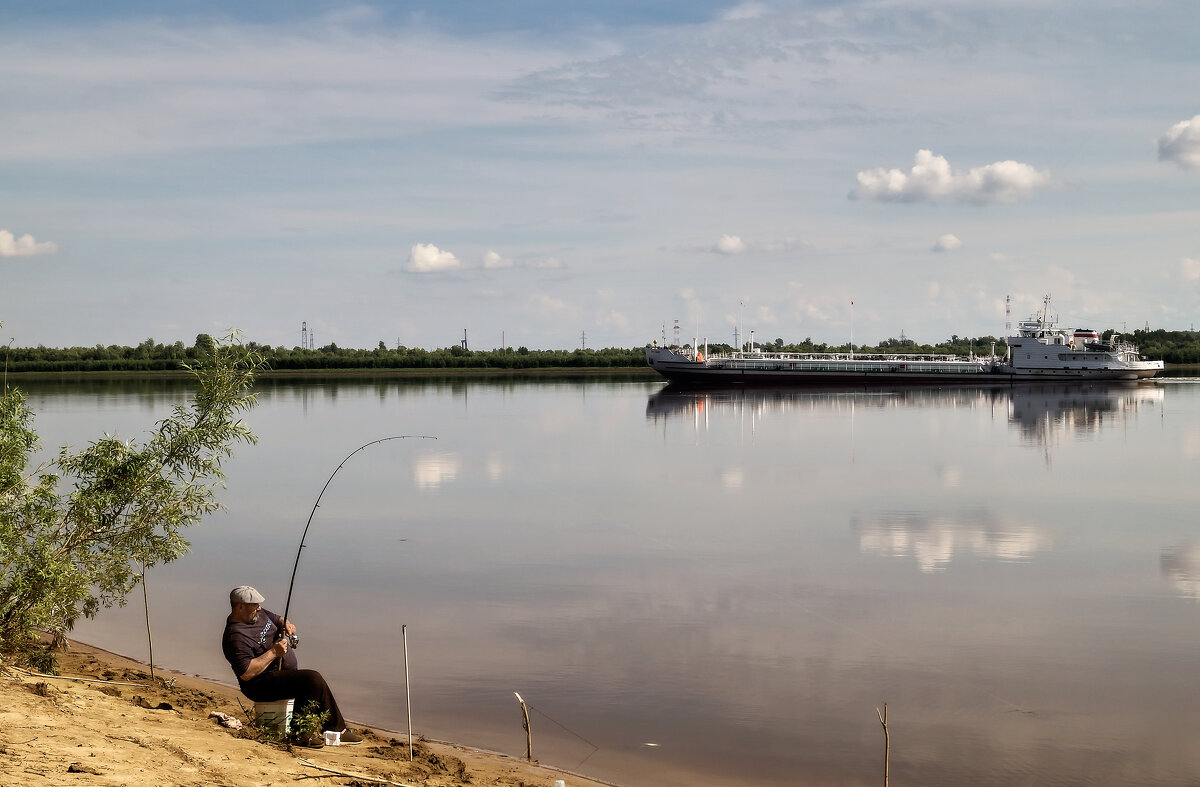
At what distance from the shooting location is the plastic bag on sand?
9.60 meters

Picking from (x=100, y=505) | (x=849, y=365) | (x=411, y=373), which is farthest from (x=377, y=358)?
(x=100, y=505)

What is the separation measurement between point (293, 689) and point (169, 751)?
4.41ft

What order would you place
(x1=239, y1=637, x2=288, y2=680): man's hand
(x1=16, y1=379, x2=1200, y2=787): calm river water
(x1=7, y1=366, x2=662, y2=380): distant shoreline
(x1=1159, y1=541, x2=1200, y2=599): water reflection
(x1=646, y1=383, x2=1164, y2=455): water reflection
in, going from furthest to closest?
(x1=7, y1=366, x2=662, y2=380): distant shoreline → (x1=646, y1=383, x2=1164, y2=455): water reflection → (x1=1159, y1=541, x2=1200, y2=599): water reflection → (x1=16, y1=379, x2=1200, y2=787): calm river water → (x1=239, y1=637, x2=288, y2=680): man's hand

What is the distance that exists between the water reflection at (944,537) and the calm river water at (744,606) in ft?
0.41

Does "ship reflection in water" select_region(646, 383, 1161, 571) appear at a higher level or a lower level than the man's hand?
lower

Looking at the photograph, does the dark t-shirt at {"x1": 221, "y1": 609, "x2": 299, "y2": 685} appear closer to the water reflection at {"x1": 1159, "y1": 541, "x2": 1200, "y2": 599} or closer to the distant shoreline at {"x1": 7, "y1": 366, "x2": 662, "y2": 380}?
the water reflection at {"x1": 1159, "y1": 541, "x2": 1200, "y2": 599}

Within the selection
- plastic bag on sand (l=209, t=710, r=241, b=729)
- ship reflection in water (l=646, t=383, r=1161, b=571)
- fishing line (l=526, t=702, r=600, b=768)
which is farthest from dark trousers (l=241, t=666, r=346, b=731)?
ship reflection in water (l=646, t=383, r=1161, b=571)

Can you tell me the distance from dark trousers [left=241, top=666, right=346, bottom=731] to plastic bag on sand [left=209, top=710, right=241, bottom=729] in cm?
53

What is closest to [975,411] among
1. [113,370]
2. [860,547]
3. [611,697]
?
[860,547]

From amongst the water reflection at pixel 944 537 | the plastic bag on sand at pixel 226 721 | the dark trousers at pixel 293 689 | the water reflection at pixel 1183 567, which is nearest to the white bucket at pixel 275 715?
the dark trousers at pixel 293 689

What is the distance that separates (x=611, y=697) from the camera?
11898 mm

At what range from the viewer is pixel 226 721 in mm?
9750

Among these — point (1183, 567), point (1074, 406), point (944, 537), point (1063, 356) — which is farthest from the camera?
point (1063, 356)

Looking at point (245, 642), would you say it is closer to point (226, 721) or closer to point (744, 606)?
point (226, 721)
